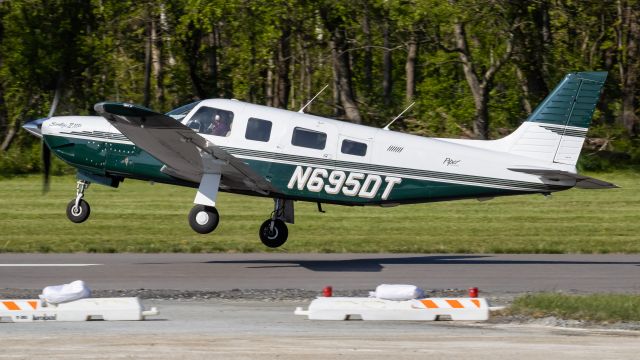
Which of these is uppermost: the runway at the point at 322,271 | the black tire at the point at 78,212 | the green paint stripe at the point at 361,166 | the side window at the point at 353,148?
the side window at the point at 353,148

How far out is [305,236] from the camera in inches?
843

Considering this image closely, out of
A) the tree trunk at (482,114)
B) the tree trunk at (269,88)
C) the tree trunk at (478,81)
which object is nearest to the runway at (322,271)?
the tree trunk at (482,114)

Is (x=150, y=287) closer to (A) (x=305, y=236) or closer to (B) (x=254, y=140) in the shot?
(B) (x=254, y=140)

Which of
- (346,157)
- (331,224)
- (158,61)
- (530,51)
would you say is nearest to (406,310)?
(346,157)

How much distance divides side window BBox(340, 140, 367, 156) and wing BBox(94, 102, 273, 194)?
140cm

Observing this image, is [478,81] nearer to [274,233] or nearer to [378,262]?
[378,262]

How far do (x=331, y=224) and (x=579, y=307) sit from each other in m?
11.5

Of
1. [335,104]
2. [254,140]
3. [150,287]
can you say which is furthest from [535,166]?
[335,104]

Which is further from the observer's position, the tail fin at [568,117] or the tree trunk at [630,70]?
the tree trunk at [630,70]

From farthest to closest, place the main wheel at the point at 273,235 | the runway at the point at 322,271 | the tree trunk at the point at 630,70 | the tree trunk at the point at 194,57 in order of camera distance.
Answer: the tree trunk at the point at 194,57, the tree trunk at the point at 630,70, the main wheel at the point at 273,235, the runway at the point at 322,271

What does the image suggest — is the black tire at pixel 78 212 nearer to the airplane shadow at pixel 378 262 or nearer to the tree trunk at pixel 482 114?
the airplane shadow at pixel 378 262

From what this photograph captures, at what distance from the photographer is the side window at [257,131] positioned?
1686cm

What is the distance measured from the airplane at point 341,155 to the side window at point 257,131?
0.02 m

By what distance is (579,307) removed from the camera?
12.0 m
